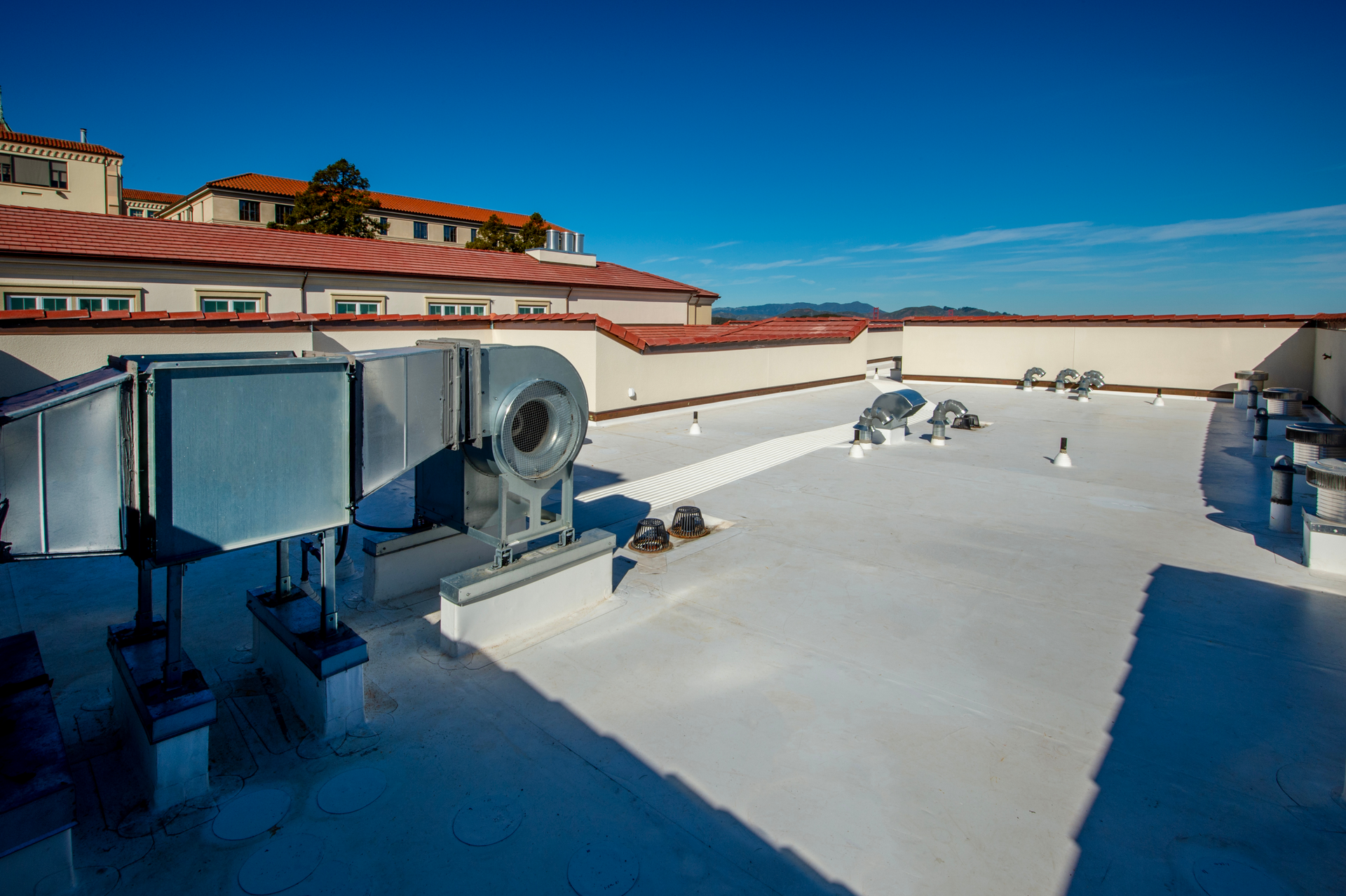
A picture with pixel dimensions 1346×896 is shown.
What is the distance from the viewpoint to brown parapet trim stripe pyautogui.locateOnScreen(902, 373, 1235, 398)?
25.2m

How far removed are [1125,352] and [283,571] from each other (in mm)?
29608

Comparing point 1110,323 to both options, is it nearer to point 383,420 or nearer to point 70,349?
point 383,420

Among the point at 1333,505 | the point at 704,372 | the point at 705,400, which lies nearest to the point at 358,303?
the point at 704,372

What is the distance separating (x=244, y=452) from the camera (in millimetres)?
4176

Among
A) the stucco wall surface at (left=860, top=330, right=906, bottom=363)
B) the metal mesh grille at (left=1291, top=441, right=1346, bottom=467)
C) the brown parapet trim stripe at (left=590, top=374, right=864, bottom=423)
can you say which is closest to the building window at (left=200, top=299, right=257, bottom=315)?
the brown parapet trim stripe at (left=590, top=374, right=864, bottom=423)

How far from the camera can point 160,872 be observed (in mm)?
3559

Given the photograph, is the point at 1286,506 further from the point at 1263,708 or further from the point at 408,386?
the point at 408,386

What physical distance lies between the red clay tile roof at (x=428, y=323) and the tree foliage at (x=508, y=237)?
927 inches

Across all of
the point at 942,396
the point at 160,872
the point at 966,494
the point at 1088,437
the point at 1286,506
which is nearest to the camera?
the point at 160,872

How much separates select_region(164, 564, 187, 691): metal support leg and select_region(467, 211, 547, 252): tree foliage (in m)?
43.4

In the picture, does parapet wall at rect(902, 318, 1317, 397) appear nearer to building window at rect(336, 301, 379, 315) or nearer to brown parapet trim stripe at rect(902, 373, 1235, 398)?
brown parapet trim stripe at rect(902, 373, 1235, 398)

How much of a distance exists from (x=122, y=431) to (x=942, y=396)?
2574 centimetres

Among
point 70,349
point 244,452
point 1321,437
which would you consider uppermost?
point 70,349

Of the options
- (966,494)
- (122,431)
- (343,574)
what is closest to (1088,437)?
(966,494)
